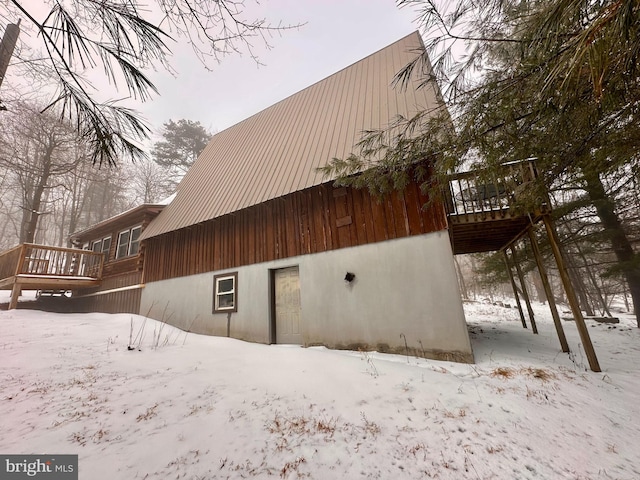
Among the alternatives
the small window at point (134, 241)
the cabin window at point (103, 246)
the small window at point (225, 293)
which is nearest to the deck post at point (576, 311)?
the small window at point (225, 293)

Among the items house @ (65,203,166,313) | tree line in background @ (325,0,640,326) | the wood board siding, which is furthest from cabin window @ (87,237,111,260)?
tree line in background @ (325,0,640,326)

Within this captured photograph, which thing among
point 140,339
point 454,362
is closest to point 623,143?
point 454,362

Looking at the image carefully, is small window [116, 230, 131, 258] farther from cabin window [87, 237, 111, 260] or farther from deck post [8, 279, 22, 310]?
deck post [8, 279, 22, 310]

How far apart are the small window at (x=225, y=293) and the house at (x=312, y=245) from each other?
4 centimetres

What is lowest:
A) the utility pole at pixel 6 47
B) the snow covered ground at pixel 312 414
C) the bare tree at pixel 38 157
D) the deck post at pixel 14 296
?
the snow covered ground at pixel 312 414

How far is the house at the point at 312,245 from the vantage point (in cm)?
593

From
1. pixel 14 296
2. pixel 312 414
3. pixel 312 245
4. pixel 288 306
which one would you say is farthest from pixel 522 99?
pixel 14 296

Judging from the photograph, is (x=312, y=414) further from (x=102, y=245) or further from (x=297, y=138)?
(x=102, y=245)

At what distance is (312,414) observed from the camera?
3219 mm

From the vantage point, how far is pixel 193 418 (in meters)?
2.99

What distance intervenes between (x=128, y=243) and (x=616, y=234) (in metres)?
19.6

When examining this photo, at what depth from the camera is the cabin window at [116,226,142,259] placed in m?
12.2

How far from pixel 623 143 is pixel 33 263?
18088 mm

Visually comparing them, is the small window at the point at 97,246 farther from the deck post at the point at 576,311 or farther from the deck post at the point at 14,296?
the deck post at the point at 576,311
